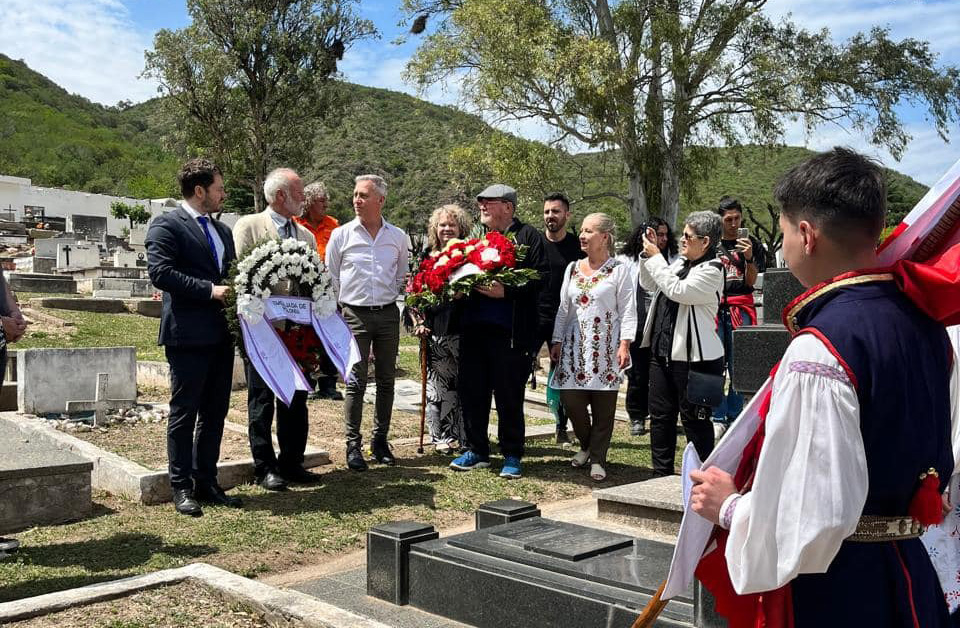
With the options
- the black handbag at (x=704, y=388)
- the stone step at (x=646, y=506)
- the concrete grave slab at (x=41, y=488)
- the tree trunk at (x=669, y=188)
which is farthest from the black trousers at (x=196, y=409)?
the tree trunk at (x=669, y=188)

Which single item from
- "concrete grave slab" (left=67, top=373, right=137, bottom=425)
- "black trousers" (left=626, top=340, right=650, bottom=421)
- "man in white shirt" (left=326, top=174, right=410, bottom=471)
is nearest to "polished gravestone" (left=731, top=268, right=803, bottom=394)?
"man in white shirt" (left=326, top=174, right=410, bottom=471)

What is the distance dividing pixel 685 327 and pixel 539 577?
2.69 m

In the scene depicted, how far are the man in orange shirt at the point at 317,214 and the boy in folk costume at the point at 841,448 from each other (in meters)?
6.22

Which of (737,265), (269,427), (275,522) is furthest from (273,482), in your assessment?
(737,265)

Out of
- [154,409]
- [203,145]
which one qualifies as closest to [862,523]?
[154,409]

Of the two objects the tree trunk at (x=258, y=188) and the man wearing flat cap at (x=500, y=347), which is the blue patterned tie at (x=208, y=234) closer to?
the man wearing flat cap at (x=500, y=347)

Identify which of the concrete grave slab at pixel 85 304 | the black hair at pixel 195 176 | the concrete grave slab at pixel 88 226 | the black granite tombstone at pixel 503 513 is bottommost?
the black granite tombstone at pixel 503 513

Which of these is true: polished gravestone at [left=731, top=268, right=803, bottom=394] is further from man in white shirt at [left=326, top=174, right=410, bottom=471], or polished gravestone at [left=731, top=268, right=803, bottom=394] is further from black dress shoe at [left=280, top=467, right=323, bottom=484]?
black dress shoe at [left=280, top=467, right=323, bottom=484]

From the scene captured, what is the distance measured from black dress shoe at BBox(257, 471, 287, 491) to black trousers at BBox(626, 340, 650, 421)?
3.76 metres

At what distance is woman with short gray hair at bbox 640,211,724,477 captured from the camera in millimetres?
5820

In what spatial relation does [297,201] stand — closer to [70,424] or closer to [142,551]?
[142,551]

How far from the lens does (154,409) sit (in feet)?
27.2

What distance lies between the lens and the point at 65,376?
7793 millimetres

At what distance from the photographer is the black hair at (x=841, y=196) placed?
1883mm
